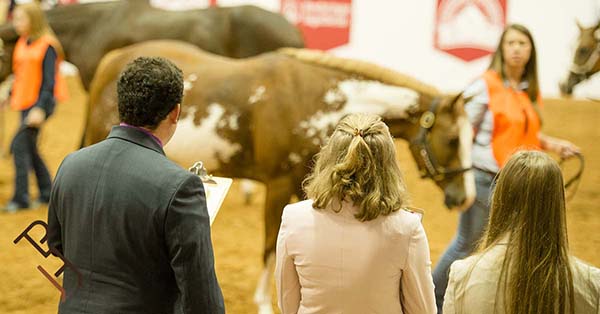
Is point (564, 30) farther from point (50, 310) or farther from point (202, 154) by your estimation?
point (50, 310)

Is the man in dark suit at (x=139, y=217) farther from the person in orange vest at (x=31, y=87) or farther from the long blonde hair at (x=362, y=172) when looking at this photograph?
the person in orange vest at (x=31, y=87)

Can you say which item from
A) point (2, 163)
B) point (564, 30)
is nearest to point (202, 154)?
point (2, 163)

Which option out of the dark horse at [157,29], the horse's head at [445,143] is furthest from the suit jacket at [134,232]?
the dark horse at [157,29]

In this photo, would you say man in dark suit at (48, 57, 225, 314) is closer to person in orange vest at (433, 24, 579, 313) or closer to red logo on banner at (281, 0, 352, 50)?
person in orange vest at (433, 24, 579, 313)

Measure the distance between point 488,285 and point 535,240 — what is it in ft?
0.51

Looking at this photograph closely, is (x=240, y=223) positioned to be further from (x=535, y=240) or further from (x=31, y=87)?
(x=535, y=240)

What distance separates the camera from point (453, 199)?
442 centimetres

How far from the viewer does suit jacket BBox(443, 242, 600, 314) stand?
1.85 m

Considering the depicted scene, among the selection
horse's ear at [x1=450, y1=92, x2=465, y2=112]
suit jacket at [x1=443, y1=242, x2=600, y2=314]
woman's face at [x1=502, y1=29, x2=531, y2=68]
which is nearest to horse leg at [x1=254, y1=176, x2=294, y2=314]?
horse's ear at [x1=450, y1=92, x2=465, y2=112]

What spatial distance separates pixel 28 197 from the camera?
264 inches

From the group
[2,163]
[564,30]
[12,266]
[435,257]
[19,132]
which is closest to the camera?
[12,266]

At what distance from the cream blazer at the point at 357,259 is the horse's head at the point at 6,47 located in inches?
222

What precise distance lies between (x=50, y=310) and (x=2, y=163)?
15.1ft

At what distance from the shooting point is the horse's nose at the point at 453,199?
4387mm
